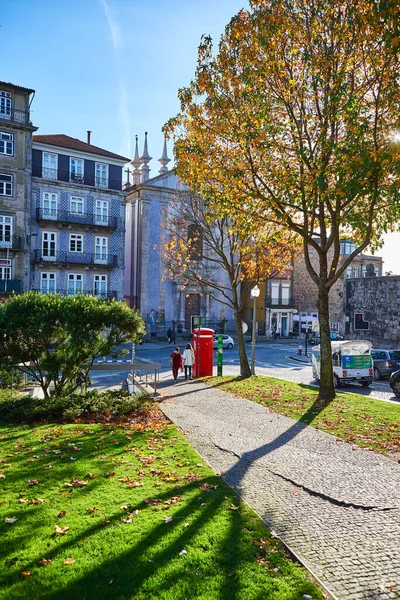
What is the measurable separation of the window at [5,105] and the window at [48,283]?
38.0ft

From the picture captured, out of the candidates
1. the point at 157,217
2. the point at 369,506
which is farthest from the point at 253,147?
the point at 157,217

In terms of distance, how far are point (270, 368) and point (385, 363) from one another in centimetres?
643

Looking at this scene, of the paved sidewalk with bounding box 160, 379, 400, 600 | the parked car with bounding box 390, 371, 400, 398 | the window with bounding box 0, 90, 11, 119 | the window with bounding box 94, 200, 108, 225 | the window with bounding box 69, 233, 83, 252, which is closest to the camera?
the paved sidewalk with bounding box 160, 379, 400, 600

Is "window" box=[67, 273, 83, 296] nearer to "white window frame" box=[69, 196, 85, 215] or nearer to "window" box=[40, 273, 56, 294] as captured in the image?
"window" box=[40, 273, 56, 294]

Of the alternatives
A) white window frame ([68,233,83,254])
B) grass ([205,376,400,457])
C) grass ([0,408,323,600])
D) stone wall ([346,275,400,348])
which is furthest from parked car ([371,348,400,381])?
white window frame ([68,233,83,254])

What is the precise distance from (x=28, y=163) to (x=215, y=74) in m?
24.1

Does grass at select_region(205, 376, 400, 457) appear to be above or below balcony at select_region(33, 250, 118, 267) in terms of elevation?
below

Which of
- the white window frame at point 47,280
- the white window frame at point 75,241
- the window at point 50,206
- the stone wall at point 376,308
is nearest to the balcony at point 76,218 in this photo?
the window at point 50,206

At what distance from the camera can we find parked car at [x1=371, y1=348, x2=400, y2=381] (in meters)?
22.4

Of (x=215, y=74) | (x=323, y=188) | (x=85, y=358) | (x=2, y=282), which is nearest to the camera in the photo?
(x=323, y=188)

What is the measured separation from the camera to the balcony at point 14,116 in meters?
33.7

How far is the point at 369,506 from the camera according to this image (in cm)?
648

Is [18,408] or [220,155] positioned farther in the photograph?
[220,155]

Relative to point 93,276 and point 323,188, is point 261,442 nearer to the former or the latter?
point 323,188
